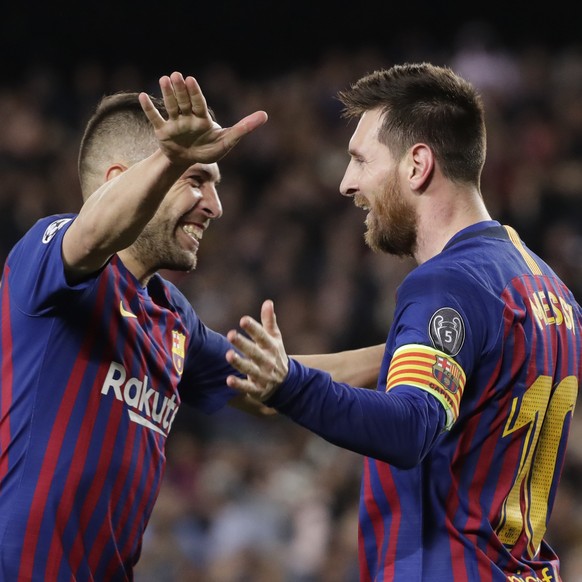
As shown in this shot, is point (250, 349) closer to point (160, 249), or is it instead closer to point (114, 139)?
point (160, 249)

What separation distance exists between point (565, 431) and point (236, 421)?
5618 mm

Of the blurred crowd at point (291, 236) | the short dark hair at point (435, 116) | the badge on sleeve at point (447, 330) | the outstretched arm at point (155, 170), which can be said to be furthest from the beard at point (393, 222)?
the blurred crowd at point (291, 236)

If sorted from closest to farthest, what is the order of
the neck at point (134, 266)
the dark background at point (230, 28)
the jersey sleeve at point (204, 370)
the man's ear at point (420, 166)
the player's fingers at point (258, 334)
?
the player's fingers at point (258, 334) → the man's ear at point (420, 166) → the neck at point (134, 266) → the jersey sleeve at point (204, 370) → the dark background at point (230, 28)

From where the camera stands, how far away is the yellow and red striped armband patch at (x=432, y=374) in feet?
9.43

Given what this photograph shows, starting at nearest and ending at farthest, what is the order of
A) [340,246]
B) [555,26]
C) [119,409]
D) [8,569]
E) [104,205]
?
[104,205] → [8,569] → [119,409] → [340,246] → [555,26]

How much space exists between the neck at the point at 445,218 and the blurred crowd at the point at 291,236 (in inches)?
167

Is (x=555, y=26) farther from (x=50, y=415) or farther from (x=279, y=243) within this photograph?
(x=50, y=415)

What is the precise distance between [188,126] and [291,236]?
7.14 meters

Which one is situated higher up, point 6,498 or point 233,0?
point 233,0

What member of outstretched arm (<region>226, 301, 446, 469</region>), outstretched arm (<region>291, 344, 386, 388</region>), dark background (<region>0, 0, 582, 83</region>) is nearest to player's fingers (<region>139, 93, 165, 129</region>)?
outstretched arm (<region>226, 301, 446, 469</region>)

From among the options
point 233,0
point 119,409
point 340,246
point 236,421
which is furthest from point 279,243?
point 119,409

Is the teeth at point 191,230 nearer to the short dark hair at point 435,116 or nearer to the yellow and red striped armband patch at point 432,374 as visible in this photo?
the short dark hair at point 435,116

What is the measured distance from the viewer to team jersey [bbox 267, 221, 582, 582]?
2791mm

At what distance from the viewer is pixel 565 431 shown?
340cm
